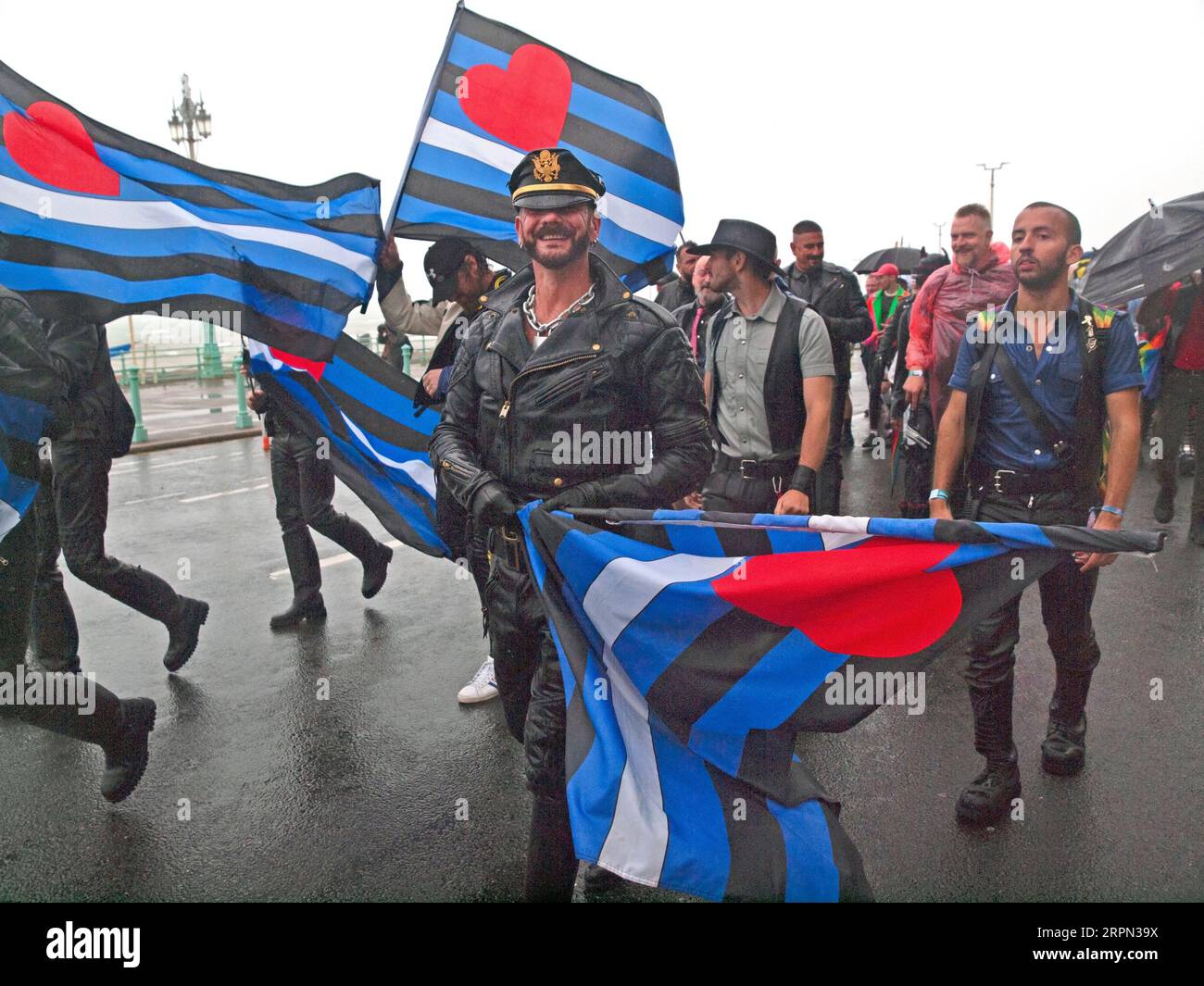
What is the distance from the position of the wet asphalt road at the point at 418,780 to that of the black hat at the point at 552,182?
2085 millimetres

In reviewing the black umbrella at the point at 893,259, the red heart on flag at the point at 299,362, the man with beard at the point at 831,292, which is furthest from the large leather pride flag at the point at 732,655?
the black umbrella at the point at 893,259

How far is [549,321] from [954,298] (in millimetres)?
4265

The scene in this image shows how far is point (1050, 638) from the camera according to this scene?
12.4ft

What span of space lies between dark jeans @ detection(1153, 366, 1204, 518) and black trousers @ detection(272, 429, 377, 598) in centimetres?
617

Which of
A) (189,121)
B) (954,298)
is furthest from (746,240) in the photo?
(189,121)

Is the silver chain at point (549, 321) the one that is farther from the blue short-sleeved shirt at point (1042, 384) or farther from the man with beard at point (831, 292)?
the man with beard at point (831, 292)

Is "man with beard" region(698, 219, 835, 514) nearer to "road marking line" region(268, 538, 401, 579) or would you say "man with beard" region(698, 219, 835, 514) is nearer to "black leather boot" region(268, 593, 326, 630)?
"black leather boot" region(268, 593, 326, 630)

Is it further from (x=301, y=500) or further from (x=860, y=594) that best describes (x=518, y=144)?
(x=860, y=594)

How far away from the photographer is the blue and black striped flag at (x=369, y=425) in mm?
5320

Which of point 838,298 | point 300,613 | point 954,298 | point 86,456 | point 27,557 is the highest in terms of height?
Answer: point 838,298

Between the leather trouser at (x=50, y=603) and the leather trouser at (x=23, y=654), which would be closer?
the leather trouser at (x=23, y=654)

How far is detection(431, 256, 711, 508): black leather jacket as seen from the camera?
9.63 feet
